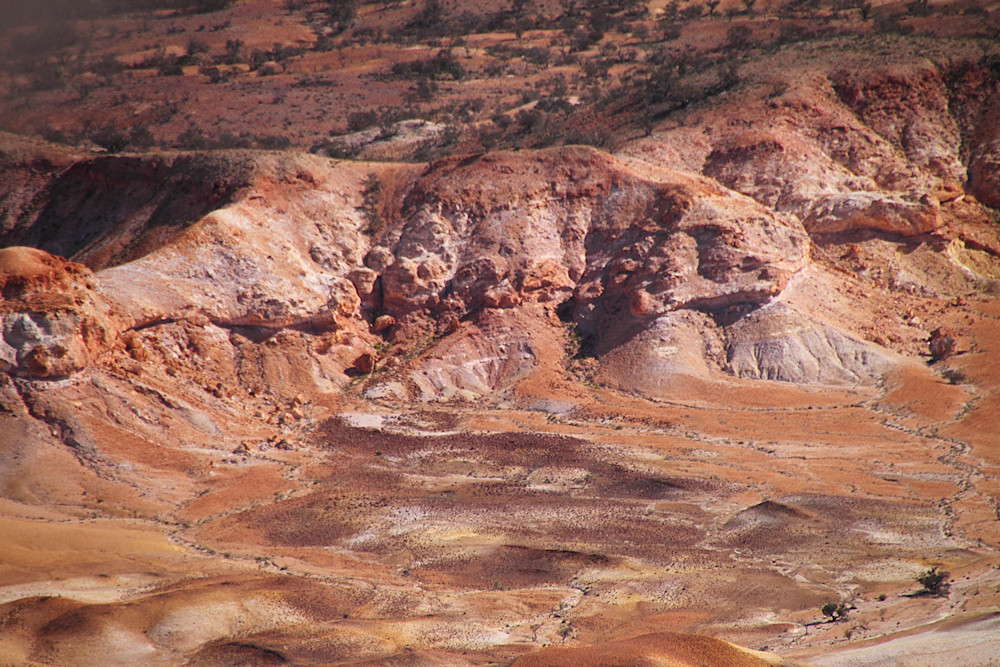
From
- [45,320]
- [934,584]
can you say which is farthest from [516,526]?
[45,320]

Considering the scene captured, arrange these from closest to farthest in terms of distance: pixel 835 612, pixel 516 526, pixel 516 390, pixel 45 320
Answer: pixel 835 612 → pixel 516 526 → pixel 45 320 → pixel 516 390

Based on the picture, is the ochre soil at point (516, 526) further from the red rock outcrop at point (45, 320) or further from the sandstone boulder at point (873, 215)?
the sandstone boulder at point (873, 215)

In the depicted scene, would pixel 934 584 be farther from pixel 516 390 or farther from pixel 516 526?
pixel 516 390

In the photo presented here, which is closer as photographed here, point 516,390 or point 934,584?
point 934,584

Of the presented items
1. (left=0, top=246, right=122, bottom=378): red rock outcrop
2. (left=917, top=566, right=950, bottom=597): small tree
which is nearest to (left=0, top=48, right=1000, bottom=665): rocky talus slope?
(left=0, top=246, right=122, bottom=378): red rock outcrop

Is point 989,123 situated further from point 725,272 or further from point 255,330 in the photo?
point 255,330

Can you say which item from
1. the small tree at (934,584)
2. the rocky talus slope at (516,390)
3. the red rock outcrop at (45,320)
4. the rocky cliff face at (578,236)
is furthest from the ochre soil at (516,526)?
the rocky cliff face at (578,236)

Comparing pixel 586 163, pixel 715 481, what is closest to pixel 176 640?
pixel 715 481
